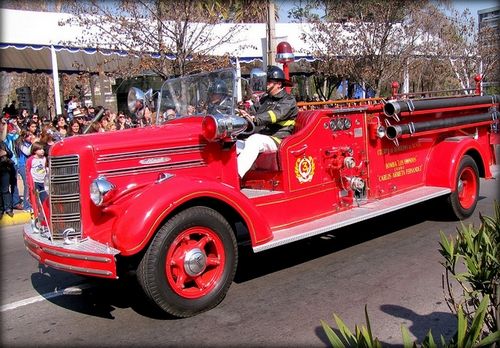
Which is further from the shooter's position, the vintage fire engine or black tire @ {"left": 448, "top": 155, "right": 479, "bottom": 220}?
black tire @ {"left": 448, "top": 155, "right": 479, "bottom": 220}

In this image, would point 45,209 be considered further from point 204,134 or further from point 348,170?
point 348,170

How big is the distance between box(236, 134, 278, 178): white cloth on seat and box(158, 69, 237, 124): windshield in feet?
1.10

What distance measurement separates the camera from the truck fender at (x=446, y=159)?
675 centimetres

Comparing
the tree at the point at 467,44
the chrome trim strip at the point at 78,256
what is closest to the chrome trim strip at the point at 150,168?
the chrome trim strip at the point at 78,256

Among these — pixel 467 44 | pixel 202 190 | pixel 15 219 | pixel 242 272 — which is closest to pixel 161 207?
pixel 202 190

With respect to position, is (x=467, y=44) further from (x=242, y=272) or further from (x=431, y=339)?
(x=431, y=339)

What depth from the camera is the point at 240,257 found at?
5.93 m

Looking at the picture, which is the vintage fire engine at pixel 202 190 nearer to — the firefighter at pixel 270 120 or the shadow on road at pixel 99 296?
the firefighter at pixel 270 120

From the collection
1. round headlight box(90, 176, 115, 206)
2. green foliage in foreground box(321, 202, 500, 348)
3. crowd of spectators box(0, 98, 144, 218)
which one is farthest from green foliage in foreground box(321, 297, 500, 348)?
crowd of spectators box(0, 98, 144, 218)

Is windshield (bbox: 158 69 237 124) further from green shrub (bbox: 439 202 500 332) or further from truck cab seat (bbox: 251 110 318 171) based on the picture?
green shrub (bbox: 439 202 500 332)

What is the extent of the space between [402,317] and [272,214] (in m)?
1.61

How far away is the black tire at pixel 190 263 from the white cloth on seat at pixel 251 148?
2.67ft

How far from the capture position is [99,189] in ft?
13.2

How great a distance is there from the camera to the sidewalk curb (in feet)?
29.9
